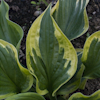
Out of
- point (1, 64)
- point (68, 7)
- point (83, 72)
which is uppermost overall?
point (68, 7)

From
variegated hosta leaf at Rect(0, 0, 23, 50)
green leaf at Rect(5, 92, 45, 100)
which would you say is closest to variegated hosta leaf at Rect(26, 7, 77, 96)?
green leaf at Rect(5, 92, 45, 100)

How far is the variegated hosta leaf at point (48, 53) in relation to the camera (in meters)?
0.51

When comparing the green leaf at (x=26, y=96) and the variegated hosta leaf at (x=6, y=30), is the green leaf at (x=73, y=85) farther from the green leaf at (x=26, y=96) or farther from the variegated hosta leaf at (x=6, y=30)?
the variegated hosta leaf at (x=6, y=30)

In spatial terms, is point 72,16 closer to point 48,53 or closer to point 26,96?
point 48,53

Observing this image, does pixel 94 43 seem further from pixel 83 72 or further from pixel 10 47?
pixel 10 47

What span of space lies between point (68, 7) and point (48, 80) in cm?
46

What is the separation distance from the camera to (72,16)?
2.61 feet

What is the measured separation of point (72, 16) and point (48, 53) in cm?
36

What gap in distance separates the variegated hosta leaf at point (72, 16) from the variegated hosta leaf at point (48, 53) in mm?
272

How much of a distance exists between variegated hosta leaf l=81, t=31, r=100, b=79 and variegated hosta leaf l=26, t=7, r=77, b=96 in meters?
0.14

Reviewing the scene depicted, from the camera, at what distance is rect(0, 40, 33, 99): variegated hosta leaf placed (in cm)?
54

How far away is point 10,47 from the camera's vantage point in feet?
1.74

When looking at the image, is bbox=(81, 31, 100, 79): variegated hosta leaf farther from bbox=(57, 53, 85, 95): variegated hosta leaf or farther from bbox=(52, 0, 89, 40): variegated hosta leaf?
bbox=(52, 0, 89, 40): variegated hosta leaf

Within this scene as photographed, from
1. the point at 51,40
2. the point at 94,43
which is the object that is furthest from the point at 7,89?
the point at 94,43
